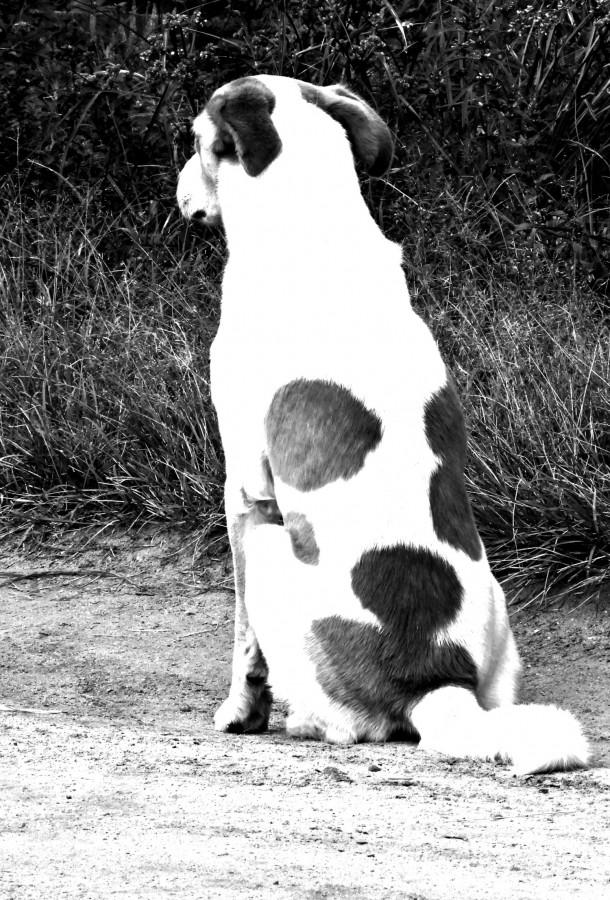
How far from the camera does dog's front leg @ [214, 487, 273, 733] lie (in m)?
3.25

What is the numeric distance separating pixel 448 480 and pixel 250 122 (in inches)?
44.7

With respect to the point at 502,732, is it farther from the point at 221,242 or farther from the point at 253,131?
the point at 221,242

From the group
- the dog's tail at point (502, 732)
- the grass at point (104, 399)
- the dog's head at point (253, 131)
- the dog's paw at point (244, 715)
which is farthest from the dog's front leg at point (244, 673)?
the grass at point (104, 399)

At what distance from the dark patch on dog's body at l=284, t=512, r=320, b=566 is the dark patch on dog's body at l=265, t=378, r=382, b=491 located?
0.28 ft

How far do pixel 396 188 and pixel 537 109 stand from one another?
34.5 inches

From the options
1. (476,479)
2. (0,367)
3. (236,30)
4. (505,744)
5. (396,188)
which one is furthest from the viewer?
(236,30)

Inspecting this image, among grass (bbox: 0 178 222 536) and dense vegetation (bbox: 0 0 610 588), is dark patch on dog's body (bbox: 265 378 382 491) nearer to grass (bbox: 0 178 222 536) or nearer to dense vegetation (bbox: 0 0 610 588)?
dense vegetation (bbox: 0 0 610 588)

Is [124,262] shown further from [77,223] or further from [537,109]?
[537,109]

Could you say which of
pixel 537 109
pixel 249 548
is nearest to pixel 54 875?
pixel 249 548

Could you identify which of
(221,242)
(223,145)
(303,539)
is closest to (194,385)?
(221,242)

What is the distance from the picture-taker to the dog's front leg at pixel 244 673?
10.6 ft

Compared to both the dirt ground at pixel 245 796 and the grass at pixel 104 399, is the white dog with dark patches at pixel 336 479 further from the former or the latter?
the grass at pixel 104 399

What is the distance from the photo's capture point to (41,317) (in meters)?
5.61

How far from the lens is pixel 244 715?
10.6 ft
